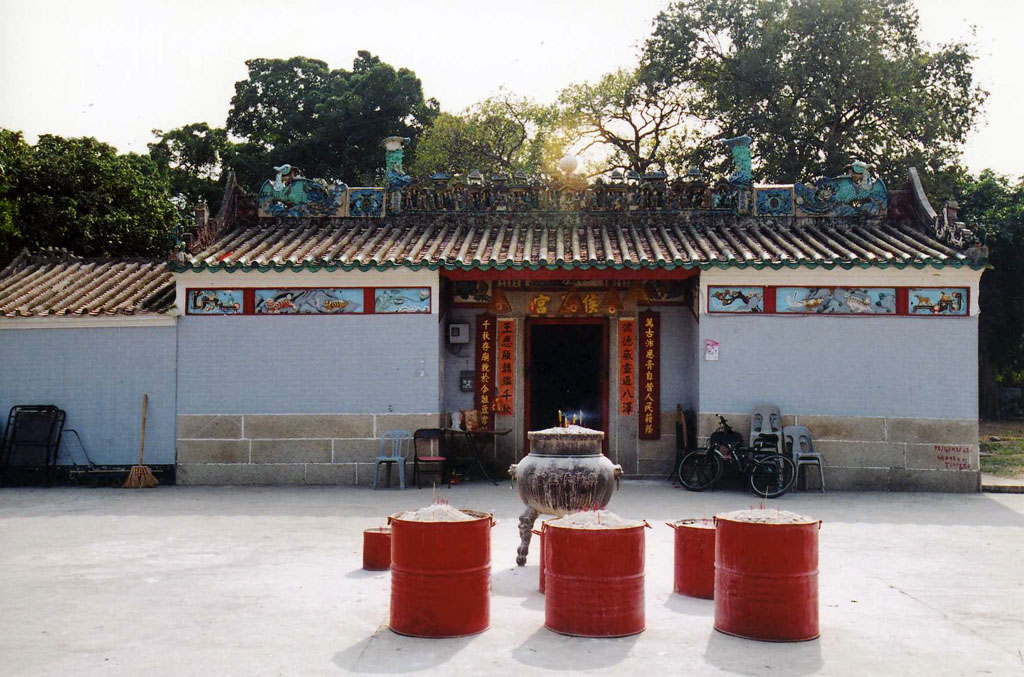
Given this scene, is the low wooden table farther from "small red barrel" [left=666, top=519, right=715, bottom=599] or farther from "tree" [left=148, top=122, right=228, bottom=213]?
"tree" [left=148, top=122, right=228, bottom=213]

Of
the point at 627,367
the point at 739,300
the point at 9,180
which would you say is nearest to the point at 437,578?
the point at 739,300

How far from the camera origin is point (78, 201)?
1850 centimetres

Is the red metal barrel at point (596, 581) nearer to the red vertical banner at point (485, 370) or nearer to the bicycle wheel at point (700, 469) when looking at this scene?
the bicycle wheel at point (700, 469)

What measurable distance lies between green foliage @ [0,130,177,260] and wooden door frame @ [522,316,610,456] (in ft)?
32.4

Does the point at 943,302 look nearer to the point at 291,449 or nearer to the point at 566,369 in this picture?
the point at 566,369

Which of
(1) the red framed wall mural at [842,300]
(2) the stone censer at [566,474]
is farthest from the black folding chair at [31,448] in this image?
(1) the red framed wall mural at [842,300]

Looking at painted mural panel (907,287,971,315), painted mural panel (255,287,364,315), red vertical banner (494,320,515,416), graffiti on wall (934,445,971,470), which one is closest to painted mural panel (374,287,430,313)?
painted mural panel (255,287,364,315)

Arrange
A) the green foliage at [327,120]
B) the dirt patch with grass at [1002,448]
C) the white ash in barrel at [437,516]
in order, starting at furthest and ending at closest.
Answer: the green foliage at [327,120] → the dirt patch with grass at [1002,448] → the white ash in barrel at [437,516]

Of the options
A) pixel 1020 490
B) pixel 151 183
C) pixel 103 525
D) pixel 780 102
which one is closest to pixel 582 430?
pixel 103 525

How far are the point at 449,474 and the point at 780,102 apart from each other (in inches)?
500

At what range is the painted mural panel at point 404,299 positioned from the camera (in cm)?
1100

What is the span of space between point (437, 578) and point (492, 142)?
20846 mm

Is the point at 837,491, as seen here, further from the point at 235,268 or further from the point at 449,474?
the point at 235,268

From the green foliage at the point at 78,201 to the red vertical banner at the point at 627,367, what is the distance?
435 inches
